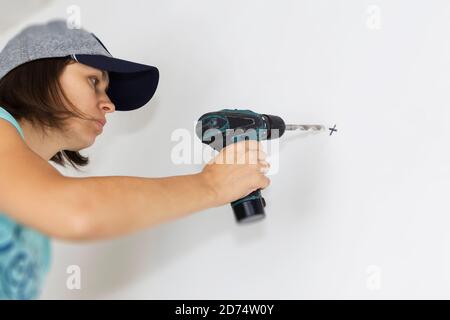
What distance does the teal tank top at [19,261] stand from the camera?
0.98m

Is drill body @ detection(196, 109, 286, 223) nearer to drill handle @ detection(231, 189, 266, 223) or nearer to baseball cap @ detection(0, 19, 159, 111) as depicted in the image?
drill handle @ detection(231, 189, 266, 223)

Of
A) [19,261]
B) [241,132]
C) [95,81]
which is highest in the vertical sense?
[95,81]

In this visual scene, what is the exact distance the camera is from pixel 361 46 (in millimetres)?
1127

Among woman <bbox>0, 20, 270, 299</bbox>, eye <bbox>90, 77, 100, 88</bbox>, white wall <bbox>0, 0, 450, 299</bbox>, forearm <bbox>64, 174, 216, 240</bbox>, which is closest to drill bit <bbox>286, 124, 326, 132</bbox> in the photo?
white wall <bbox>0, 0, 450, 299</bbox>

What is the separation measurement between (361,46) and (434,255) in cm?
49

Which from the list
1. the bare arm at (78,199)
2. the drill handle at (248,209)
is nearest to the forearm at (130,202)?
the bare arm at (78,199)

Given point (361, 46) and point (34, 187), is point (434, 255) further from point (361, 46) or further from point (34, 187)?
point (34, 187)

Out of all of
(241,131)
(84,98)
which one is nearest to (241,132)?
(241,131)

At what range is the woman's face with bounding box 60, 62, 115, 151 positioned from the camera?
1.00 meters

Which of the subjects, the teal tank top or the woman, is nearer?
the woman

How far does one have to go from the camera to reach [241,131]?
1022mm

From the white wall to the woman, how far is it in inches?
7.3

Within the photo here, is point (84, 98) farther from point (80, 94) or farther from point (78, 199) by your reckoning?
point (78, 199)

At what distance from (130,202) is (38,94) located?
0.37m
